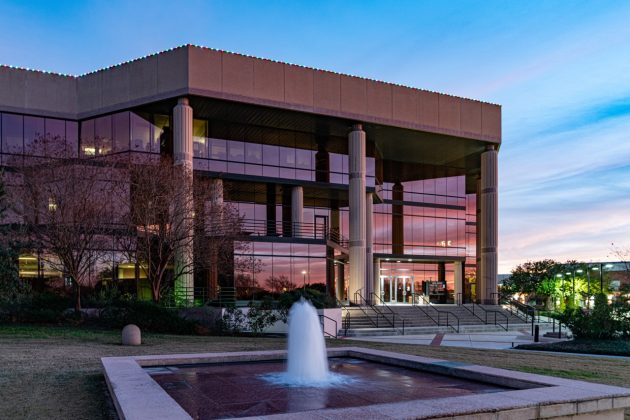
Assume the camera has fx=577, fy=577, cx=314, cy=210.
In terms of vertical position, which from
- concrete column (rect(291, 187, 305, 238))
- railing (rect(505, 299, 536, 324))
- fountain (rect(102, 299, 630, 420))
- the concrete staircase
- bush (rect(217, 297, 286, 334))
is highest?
concrete column (rect(291, 187, 305, 238))

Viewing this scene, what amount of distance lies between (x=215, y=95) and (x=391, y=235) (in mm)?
21593

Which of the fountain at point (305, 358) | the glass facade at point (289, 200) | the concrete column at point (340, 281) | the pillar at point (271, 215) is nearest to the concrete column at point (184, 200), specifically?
the glass facade at point (289, 200)

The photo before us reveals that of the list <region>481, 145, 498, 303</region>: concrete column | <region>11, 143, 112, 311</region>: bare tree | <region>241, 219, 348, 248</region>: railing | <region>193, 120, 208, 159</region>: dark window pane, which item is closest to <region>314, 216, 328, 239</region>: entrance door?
<region>241, 219, 348, 248</region>: railing

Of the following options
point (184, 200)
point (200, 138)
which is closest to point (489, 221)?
point (200, 138)

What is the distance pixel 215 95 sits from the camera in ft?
110

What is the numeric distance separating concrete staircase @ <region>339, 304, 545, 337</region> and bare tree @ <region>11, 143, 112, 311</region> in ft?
42.7

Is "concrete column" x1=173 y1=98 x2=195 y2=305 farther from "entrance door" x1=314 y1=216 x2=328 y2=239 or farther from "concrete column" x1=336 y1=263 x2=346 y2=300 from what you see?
"concrete column" x1=336 y1=263 x2=346 y2=300

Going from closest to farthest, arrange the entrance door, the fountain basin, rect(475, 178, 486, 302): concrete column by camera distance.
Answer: the fountain basin → the entrance door → rect(475, 178, 486, 302): concrete column

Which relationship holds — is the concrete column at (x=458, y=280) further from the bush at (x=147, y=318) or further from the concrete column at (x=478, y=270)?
the bush at (x=147, y=318)

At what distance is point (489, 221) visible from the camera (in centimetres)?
4459

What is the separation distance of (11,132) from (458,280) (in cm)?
3694

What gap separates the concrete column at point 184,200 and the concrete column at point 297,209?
8745 millimetres

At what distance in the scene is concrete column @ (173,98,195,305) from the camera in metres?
26.9

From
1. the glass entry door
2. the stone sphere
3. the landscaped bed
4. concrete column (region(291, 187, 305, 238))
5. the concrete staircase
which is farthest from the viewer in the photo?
the glass entry door
